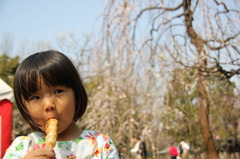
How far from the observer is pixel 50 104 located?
1.21 m

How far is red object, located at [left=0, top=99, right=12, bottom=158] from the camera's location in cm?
399

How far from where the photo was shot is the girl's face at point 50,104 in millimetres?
1223

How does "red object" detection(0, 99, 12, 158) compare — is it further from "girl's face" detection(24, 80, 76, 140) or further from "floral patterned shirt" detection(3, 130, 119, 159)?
"girl's face" detection(24, 80, 76, 140)

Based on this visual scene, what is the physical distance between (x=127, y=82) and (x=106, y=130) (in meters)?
1.21

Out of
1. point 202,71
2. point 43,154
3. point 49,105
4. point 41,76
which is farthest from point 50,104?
point 202,71

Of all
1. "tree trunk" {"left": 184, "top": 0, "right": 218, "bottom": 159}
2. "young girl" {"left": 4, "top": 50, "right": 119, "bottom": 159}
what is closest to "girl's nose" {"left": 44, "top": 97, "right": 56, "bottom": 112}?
"young girl" {"left": 4, "top": 50, "right": 119, "bottom": 159}

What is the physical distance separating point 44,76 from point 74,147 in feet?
0.96

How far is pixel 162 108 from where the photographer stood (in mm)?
6559

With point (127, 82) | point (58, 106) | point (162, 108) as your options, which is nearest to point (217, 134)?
point (162, 108)

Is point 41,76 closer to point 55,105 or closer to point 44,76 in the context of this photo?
point 44,76

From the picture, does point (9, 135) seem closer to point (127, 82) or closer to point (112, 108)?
point (127, 82)

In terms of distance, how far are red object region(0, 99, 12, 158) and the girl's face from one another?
2929 millimetres

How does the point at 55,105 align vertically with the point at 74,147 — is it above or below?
above

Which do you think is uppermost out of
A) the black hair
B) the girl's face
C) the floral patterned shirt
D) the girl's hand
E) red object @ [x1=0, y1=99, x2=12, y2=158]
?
the black hair
